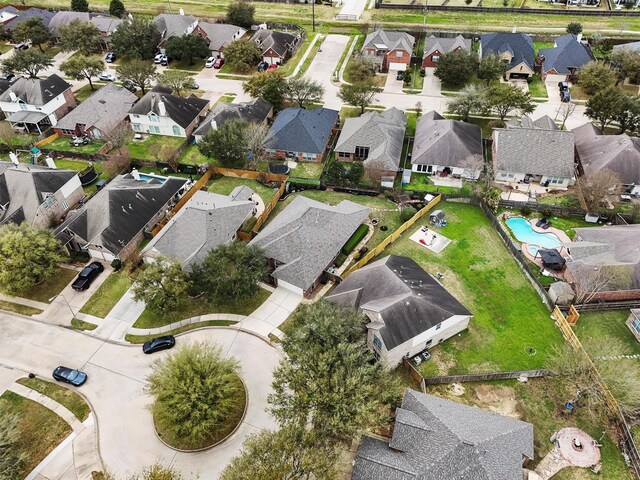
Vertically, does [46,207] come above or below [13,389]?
above

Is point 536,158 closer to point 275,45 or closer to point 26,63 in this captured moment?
point 275,45

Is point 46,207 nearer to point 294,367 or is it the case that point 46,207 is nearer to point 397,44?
point 294,367

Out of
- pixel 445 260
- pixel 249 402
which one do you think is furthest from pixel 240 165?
pixel 249 402

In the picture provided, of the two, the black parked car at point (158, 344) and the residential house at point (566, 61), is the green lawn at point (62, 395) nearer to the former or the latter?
the black parked car at point (158, 344)

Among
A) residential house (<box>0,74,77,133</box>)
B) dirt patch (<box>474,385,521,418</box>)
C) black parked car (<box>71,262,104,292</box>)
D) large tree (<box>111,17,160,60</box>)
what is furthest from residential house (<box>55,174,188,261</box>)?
large tree (<box>111,17,160,60</box>)

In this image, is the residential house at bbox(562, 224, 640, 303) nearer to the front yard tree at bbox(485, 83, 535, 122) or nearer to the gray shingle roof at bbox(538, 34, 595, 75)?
the front yard tree at bbox(485, 83, 535, 122)

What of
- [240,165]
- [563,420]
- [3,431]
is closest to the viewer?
[3,431]
